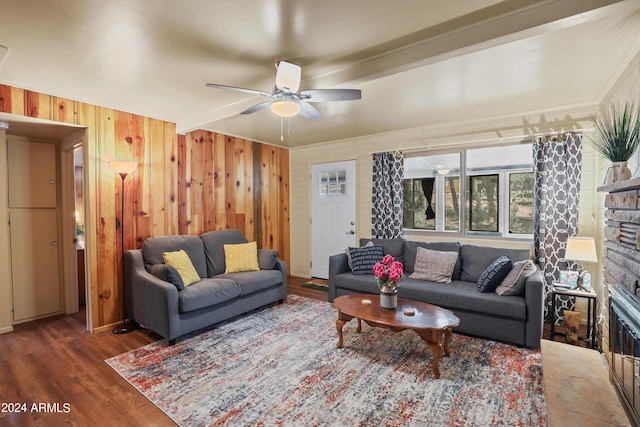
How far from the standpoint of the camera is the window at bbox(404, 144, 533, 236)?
3926 millimetres

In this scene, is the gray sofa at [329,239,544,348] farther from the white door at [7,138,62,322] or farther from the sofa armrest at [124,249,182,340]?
the white door at [7,138,62,322]

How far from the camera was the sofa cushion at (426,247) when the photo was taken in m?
3.85

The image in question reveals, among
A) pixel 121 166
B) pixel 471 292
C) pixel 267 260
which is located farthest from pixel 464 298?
pixel 121 166

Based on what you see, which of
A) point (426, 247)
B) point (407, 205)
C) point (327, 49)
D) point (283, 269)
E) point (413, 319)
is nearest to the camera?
point (327, 49)

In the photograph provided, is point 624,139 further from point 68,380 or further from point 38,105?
point 38,105

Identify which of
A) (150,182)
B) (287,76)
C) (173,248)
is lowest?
(173,248)

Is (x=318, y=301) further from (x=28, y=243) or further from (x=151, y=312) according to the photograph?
(x=28, y=243)

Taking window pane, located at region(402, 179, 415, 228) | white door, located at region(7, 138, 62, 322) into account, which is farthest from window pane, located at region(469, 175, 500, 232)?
white door, located at region(7, 138, 62, 322)

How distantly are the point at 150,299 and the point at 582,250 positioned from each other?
13.8 ft

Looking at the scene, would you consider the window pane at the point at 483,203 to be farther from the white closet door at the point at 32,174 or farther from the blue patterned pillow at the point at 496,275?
the white closet door at the point at 32,174

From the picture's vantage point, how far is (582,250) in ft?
9.59

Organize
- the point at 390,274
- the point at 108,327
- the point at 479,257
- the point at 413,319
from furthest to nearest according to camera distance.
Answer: the point at 479,257
the point at 108,327
the point at 390,274
the point at 413,319

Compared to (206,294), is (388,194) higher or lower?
higher

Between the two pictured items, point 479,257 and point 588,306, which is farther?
point 479,257
